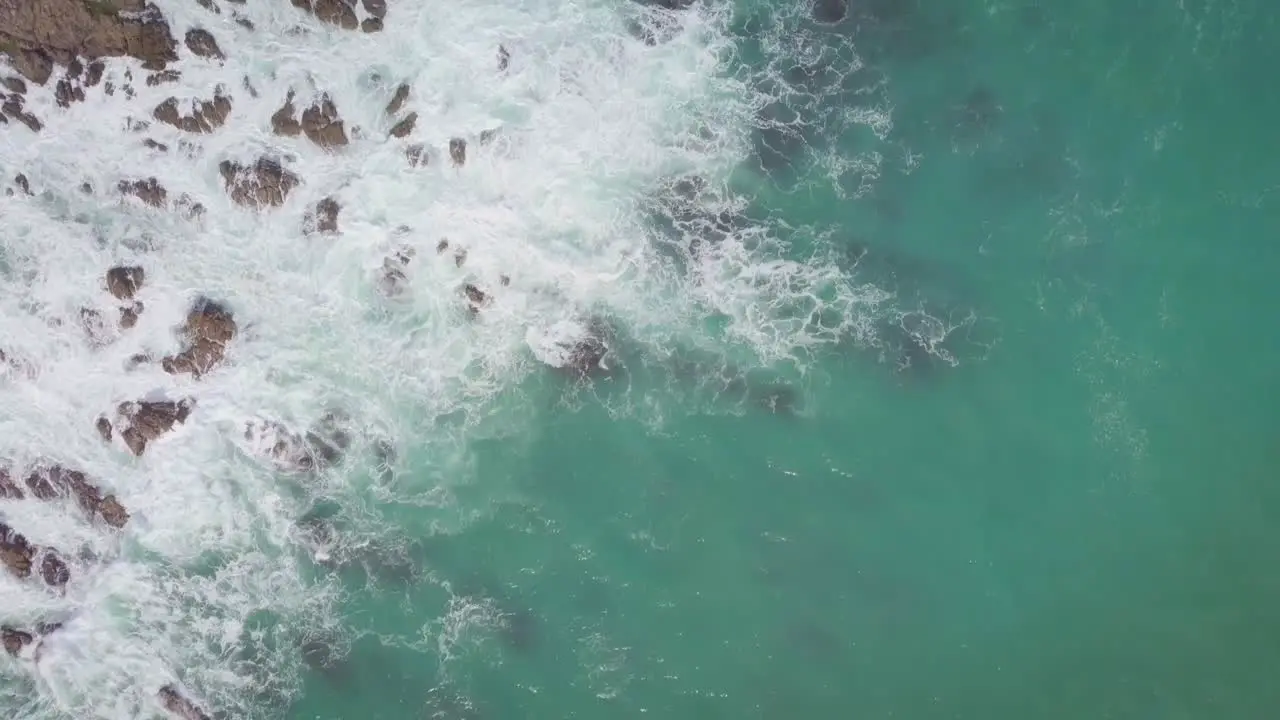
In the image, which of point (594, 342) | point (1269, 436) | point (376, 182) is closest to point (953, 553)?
point (1269, 436)

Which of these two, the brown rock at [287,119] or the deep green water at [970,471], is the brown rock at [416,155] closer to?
the brown rock at [287,119]

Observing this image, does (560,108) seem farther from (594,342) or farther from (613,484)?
(613,484)

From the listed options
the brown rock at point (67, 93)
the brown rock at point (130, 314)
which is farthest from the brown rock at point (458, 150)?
the brown rock at point (67, 93)

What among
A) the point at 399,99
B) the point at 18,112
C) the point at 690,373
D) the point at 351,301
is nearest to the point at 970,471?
the point at 690,373

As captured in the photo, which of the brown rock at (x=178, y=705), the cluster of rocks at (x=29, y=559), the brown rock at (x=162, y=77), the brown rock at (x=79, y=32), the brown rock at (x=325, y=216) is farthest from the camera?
the brown rock at (x=162, y=77)

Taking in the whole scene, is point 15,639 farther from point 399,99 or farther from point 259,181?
point 399,99

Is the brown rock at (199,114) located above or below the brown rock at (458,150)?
below
